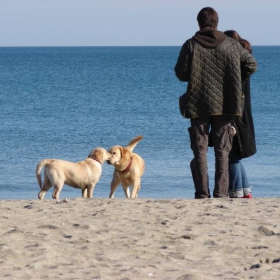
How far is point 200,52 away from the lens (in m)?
7.66

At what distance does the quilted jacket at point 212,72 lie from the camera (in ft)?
25.1

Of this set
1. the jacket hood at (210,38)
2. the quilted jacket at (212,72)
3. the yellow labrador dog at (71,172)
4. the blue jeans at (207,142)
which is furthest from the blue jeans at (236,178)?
the yellow labrador dog at (71,172)

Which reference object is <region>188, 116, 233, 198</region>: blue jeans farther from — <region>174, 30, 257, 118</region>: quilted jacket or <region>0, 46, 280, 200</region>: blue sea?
<region>0, 46, 280, 200</region>: blue sea

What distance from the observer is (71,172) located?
9094 mm

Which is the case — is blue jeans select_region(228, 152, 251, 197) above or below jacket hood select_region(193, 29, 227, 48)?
below

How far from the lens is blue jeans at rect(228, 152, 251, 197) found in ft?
27.6

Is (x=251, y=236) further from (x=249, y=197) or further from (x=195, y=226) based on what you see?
(x=249, y=197)

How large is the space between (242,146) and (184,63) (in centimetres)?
114

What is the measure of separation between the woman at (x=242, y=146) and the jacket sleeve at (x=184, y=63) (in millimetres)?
632

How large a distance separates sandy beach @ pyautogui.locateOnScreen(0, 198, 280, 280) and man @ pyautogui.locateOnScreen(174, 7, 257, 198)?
0.67 metres

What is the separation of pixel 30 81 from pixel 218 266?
150 ft

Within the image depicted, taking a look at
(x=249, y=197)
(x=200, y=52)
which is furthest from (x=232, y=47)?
(x=249, y=197)

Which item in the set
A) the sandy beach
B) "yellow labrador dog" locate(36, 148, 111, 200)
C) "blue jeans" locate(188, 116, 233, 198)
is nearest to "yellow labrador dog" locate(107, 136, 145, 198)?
"yellow labrador dog" locate(36, 148, 111, 200)

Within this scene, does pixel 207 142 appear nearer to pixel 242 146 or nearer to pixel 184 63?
pixel 242 146
